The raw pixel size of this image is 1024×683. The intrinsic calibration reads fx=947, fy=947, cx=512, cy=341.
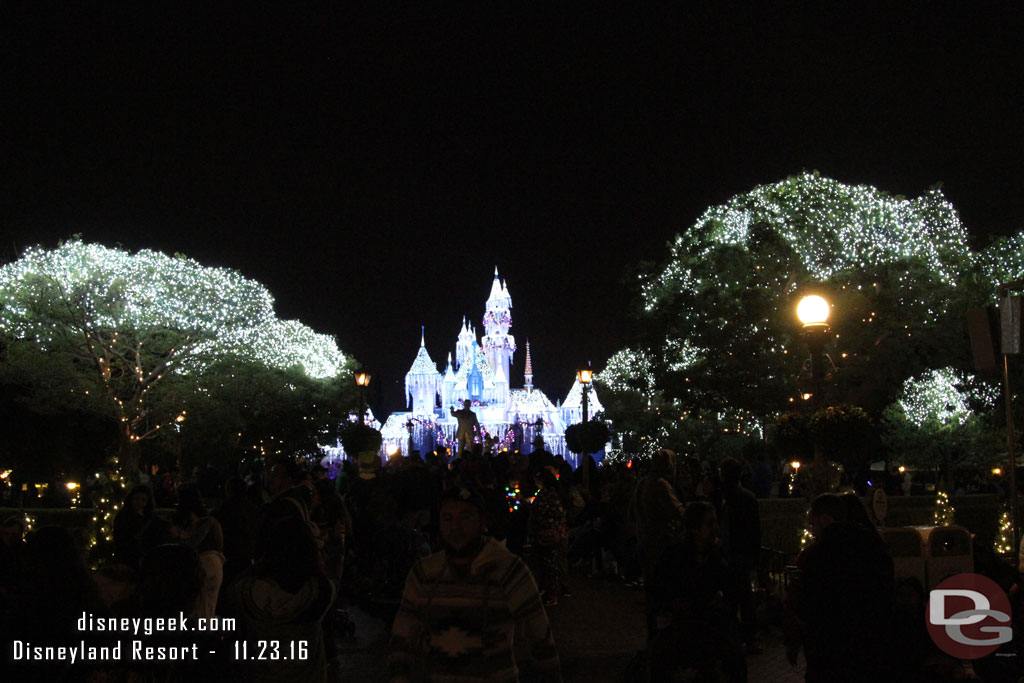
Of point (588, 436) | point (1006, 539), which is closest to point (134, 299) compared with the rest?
point (588, 436)

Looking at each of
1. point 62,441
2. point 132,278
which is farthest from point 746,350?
point 62,441

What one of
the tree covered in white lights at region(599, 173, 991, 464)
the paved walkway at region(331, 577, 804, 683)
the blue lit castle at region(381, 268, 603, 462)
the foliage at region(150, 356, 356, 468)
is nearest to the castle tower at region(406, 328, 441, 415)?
the blue lit castle at region(381, 268, 603, 462)

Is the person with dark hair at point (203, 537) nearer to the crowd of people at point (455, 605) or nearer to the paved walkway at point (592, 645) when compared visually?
the crowd of people at point (455, 605)

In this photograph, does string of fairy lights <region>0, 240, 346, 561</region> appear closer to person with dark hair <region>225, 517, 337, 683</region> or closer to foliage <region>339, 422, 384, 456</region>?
foliage <region>339, 422, 384, 456</region>

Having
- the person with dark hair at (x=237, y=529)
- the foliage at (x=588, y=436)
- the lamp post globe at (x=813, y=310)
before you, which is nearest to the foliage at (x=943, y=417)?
the foliage at (x=588, y=436)

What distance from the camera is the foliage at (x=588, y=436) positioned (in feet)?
78.1

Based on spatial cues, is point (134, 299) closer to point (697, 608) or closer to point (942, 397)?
point (942, 397)

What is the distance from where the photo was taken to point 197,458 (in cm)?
4294

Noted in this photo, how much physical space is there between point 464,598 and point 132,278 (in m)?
32.5

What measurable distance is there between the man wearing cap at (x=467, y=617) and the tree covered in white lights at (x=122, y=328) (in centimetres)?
2920

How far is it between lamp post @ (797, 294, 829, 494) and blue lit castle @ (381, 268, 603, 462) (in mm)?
90204

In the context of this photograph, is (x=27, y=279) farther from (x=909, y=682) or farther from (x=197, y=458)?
(x=909, y=682)

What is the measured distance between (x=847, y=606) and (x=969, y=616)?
8.06 feet

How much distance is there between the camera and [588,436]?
23.9 m
